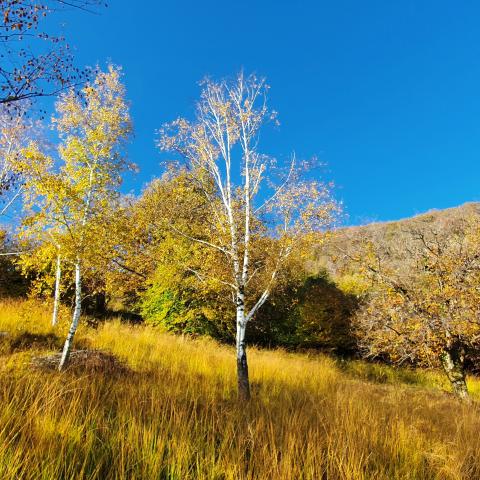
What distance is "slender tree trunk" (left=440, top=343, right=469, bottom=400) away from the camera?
11789 mm

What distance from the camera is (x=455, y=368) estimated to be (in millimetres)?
12008

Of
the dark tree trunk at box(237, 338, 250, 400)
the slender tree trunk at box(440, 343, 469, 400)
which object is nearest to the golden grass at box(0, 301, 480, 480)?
the dark tree trunk at box(237, 338, 250, 400)

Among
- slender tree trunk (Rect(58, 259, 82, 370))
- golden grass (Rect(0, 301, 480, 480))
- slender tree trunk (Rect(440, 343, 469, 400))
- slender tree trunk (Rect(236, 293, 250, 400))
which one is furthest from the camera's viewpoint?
slender tree trunk (Rect(440, 343, 469, 400))

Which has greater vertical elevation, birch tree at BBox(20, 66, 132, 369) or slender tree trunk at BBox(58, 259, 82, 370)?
birch tree at BBox(20, 66, 132, 369)

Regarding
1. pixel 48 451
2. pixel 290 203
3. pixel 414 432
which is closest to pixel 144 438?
pixel 48 451

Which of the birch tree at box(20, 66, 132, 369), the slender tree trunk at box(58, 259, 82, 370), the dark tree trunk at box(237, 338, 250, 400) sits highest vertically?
the birch tree at box(20, 66, 132, 369)

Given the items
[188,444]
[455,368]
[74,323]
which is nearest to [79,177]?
[74,323]

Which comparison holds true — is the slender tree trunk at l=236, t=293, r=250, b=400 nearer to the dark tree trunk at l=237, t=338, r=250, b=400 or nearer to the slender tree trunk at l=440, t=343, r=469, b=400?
the dark tree trunk at l=237, t=338, r=250, b=400

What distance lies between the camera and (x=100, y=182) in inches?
319

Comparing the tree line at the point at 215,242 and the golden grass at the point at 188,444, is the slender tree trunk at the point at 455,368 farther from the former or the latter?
the golden grass at the point at 188,444

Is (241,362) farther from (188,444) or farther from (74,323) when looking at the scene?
(188,444)

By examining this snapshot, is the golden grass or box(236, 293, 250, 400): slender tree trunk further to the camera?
box(236, 293, 250, 400): slender tree trunk

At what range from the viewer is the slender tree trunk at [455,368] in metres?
11.8

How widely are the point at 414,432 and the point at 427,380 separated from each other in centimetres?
1872
